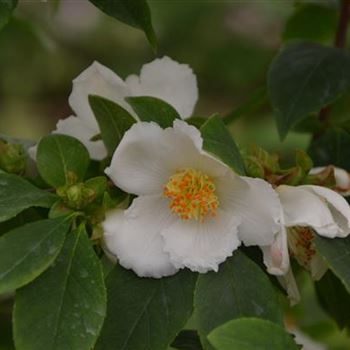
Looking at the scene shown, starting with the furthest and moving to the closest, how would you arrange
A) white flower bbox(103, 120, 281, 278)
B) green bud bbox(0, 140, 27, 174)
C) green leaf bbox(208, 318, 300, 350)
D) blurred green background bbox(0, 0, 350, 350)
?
1. blurred green background bbox(0, 0, 350, 350)
2. green bud bbox(0, 140, 27, 174)
3. white flower bbox(103, 120, 281, 278)
4. green leaf bbox(208, 318, 300, 350)

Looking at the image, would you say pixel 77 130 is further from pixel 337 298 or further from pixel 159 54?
pixel 159 54

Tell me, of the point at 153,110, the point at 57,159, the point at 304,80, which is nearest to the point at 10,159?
the point at 57,159

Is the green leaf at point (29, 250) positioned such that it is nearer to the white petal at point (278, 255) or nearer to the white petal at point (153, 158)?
the white petal at point (153, 158)

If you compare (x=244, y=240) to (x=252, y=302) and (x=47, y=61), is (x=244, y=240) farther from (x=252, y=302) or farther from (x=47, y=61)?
(x=47, y=61)

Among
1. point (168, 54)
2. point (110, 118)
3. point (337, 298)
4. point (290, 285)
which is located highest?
point (110, 118)

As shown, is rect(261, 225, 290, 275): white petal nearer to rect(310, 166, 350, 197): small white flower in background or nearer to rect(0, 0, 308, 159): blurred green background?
rect(310, 166, 350, 197): small white flower in background

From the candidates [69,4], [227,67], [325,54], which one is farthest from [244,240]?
[69,4]

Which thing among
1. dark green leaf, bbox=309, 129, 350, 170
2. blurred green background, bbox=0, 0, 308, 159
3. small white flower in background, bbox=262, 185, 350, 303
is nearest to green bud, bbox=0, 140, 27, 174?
small white flower in background, bbox=262, 185, 350, 303
